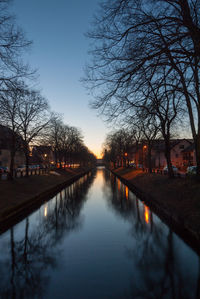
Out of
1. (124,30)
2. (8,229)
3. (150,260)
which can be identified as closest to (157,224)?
(150,260)

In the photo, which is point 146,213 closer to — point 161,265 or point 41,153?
point 161,265

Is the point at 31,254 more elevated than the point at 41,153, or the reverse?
the point at 41,153

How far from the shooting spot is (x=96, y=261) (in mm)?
7691

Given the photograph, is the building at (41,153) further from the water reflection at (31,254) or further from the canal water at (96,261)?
the canal water at (96,261)

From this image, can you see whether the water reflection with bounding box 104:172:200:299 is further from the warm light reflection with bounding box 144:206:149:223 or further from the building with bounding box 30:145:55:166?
the building with bounding box 30:145:55:166

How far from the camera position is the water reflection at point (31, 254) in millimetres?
6016

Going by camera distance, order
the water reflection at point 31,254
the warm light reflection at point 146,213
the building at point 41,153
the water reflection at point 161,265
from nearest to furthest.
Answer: the water reflection at point 161,265, the water reflection at point 31,254, the warm light reflection at point 146,213, the building at point 41,153

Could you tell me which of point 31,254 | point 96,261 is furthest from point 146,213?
point 31,254

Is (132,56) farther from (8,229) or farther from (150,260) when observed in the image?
(8,229)

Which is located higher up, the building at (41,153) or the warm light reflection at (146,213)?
the building at (41,153)

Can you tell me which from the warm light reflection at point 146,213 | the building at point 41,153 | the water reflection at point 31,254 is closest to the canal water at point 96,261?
the water reflection at point 31,254

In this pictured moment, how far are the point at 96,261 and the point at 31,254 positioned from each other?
8.66 feet

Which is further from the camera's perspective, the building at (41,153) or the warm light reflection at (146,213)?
the building at (41,153)

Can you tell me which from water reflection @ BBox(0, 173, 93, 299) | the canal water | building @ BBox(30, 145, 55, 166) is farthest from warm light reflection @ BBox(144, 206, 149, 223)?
building @ BBox(30, 145, 55, 166)
